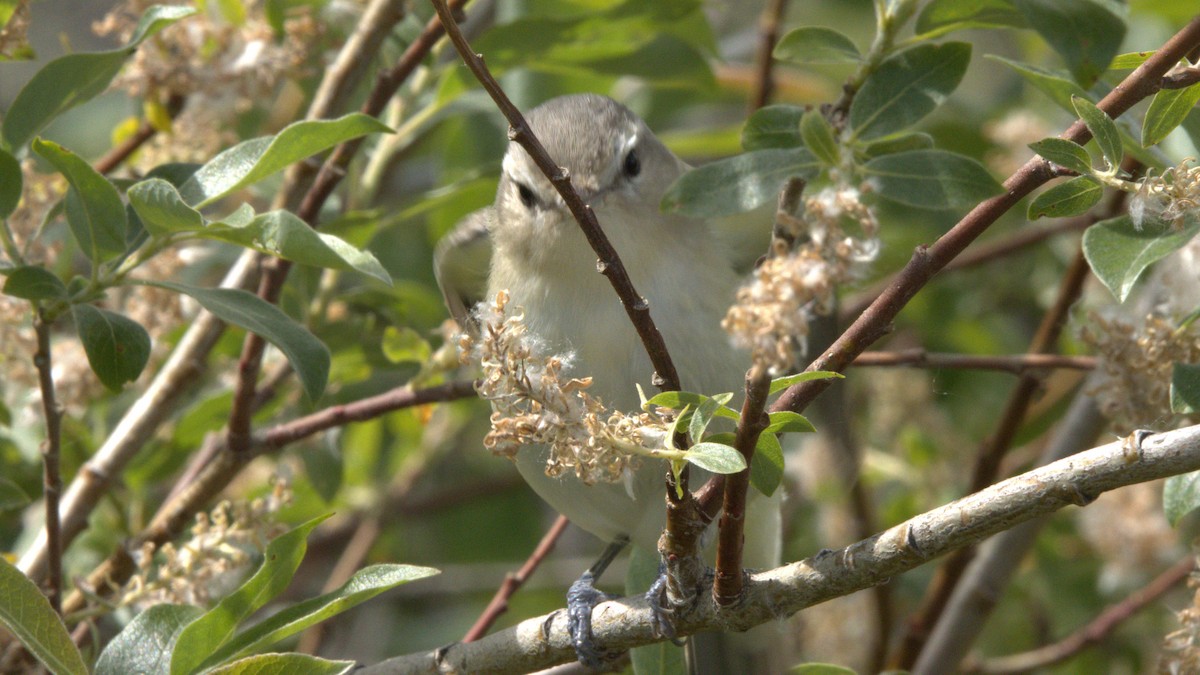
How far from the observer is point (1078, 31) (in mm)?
1971

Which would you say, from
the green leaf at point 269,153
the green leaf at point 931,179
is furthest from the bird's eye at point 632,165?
the green leaf at point 931,179

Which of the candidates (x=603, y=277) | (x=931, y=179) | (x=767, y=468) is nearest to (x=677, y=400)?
(x=767, y=468)

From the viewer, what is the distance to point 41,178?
2580mm

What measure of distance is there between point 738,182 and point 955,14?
2.11ft

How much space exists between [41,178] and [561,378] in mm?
1474

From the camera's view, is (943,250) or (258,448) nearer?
(943,250)

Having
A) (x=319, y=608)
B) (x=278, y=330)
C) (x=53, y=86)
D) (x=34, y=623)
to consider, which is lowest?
(x=34, y=623)

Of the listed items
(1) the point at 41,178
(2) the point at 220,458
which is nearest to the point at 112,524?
(2) the point at 220,458

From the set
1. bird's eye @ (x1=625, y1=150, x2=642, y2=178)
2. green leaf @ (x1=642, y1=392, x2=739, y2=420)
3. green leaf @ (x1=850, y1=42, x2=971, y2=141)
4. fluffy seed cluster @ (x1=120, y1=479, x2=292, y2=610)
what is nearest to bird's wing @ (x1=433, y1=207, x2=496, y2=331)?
bird's eye @ (x1=625, y1=150, x2=642, y2=178)

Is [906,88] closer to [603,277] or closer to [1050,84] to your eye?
[1050,84]

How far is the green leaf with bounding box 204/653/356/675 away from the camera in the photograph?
166cm

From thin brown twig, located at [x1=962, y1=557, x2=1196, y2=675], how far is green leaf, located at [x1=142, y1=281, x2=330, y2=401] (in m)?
2.00

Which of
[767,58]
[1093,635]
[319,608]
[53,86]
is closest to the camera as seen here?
[319,608]

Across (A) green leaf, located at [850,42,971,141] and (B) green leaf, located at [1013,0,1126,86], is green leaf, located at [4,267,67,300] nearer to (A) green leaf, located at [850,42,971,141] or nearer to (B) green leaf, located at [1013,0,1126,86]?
(A) green leaf, located at [850,42,971,141]
